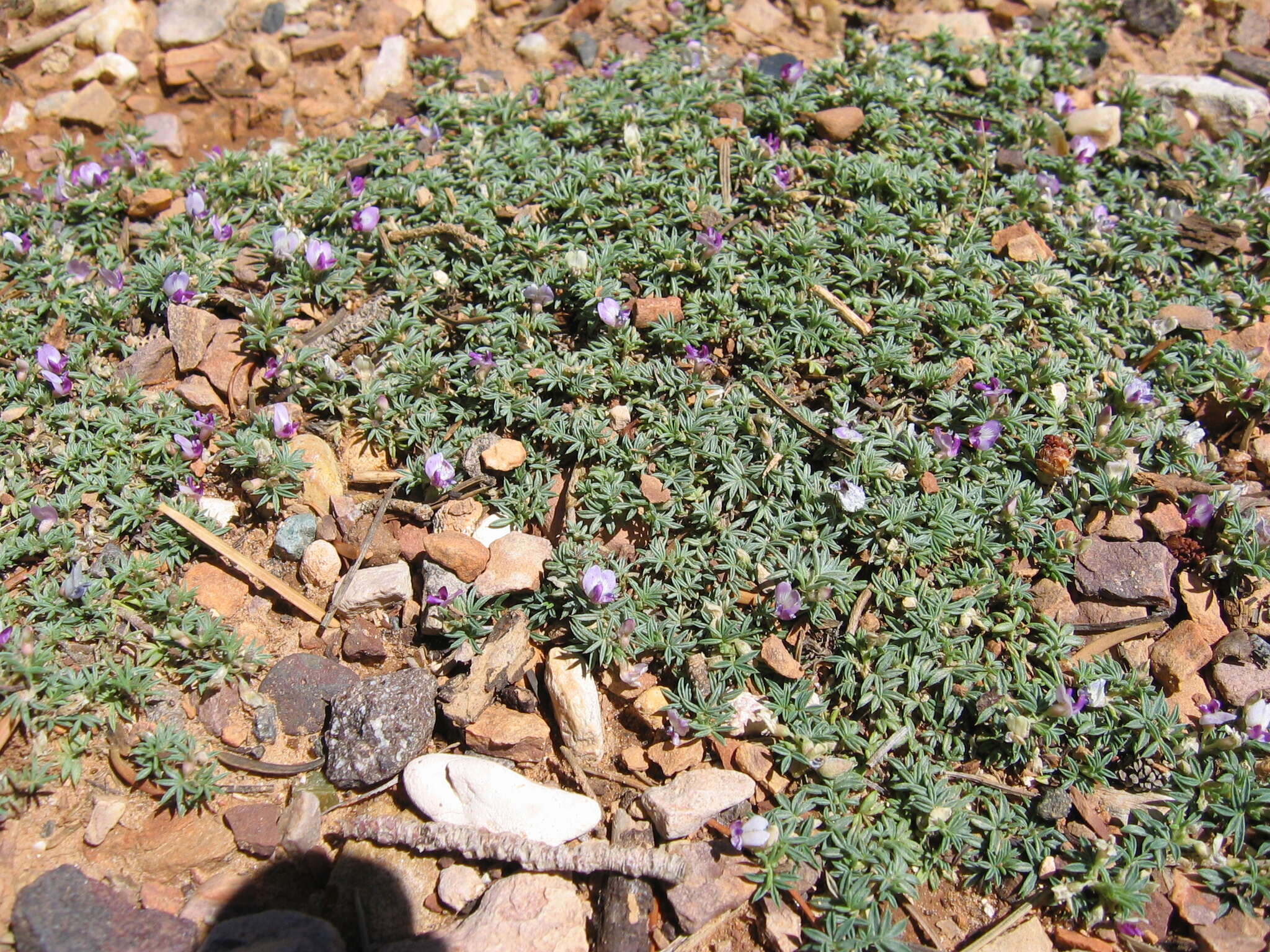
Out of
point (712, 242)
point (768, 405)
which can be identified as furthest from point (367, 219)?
point (768, 405)

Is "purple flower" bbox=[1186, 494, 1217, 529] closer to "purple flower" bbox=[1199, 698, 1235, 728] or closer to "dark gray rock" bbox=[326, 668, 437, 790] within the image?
"purple flower" bbox=[1199, 698, 1235, 728]

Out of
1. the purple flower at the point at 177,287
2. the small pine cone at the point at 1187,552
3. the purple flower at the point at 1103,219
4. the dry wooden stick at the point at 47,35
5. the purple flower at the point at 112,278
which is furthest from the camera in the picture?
the dry wooden stick at the point at 47,35

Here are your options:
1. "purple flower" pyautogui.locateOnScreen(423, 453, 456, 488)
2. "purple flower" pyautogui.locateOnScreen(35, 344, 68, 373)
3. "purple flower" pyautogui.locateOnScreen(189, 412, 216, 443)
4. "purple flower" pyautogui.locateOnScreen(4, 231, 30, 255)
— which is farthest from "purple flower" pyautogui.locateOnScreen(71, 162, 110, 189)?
"purple flower" pyautogui.locateOnScreen(423, 453, 456, 488)

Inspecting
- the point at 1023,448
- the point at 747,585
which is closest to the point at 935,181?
the point at 1023,448

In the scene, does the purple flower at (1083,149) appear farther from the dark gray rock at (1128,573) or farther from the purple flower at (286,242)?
the purple flower at (286,242)

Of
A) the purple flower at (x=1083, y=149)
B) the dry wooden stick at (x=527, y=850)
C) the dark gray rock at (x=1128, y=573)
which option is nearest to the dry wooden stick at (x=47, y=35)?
the dry wooden stick at (x=527, y=850)
